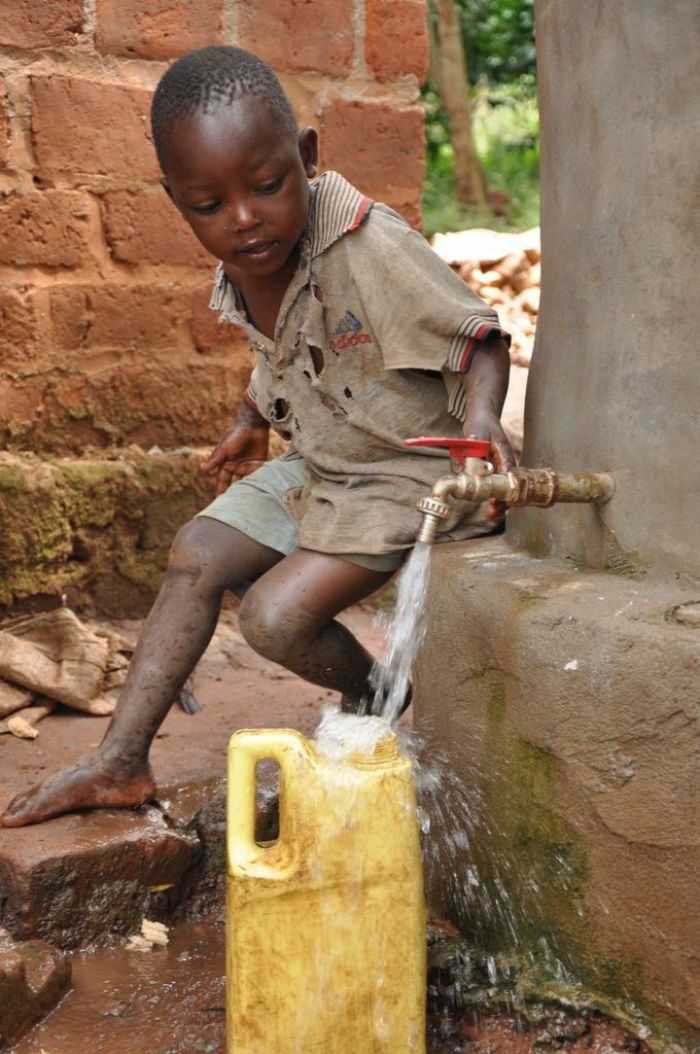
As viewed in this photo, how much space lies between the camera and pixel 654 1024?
189 centimetres

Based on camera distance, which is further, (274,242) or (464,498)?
(274,242)

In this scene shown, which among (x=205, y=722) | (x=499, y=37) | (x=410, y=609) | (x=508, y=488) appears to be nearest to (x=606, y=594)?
(x=508, y=488)

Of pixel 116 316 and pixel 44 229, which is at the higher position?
pixel 44 229

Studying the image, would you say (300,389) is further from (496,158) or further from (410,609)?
(496,158)

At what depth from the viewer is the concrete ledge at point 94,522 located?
3266mm

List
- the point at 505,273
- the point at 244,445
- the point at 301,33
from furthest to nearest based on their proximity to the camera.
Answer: the point at 505,273, the point at 301,33, the point at 244,445

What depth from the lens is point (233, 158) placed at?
220 centimetres

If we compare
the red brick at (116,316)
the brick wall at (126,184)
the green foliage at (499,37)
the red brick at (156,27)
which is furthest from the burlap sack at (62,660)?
the green foliage at (499,37)

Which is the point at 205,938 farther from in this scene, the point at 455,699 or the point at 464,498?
the point at 464,498

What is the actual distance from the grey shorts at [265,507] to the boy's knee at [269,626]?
0.20 metres

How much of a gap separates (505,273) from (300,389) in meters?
3.38

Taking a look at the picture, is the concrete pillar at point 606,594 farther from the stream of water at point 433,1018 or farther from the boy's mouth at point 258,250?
the boy's mouth at point 258,250

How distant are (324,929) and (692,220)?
113 centimetres

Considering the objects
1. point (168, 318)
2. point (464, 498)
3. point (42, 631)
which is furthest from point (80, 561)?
point (464, 498)
